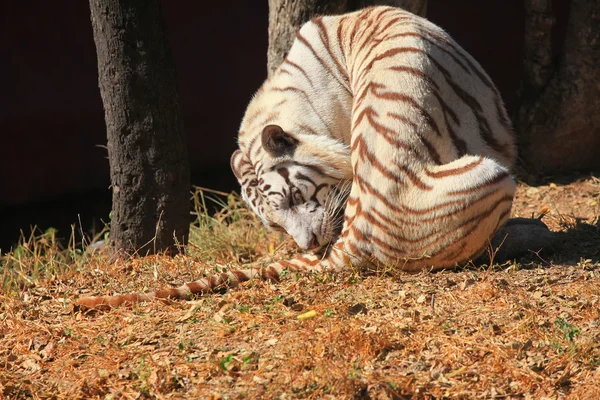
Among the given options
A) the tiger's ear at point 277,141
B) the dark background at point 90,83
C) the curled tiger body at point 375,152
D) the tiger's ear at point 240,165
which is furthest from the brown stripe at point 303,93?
the dark background at point 90,83

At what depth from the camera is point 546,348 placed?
3.16 metres

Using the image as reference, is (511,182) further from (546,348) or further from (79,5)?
(79,5)

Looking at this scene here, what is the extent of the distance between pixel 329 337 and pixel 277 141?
4.69 feet

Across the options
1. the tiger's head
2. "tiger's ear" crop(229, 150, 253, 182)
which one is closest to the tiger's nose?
the tiger's head

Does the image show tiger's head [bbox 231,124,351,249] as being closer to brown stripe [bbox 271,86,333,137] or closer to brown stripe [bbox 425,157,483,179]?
brown stripe [bbox 271,86,333,137]

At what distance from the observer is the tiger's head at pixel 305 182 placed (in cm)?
430

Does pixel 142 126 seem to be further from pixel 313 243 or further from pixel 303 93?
pixel 313 243

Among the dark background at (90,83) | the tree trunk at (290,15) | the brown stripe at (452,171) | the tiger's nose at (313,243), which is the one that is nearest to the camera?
the brown stripe at (452,171)

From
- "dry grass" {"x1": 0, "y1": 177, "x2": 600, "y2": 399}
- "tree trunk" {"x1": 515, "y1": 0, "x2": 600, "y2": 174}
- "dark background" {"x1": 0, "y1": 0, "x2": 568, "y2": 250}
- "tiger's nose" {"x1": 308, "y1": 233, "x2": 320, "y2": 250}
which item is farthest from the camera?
"dark background" {"x1": 0, "y1": 0, "x2": 568, "y2": 250}

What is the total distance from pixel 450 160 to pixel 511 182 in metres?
0.34

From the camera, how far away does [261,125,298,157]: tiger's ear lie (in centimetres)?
425

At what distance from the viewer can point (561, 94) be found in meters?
Answer: 6.05

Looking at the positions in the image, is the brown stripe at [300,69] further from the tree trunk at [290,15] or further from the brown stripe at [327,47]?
the tree trunk at [290,15]

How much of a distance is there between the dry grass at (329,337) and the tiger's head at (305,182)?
0.35 m
